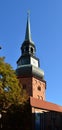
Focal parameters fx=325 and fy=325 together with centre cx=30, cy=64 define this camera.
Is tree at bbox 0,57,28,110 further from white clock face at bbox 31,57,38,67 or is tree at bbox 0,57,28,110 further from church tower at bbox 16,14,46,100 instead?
white clock face at bbox 31,57,38,67

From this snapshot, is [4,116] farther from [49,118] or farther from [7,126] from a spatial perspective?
[49,118]

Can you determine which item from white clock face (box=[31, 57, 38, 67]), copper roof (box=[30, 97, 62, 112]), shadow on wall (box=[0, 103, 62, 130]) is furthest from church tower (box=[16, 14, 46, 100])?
shadow on wall (box=[0, 103, 62, 130])

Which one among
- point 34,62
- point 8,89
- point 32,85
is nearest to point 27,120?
point 8,89

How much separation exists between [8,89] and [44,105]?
10.8 m

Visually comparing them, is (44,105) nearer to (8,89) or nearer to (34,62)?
(8,89)

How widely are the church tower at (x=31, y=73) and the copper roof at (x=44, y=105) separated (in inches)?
335

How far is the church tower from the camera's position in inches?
2163

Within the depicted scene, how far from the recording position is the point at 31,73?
181 ft

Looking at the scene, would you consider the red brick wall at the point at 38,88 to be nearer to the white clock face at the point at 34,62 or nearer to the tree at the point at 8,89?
the white clock face at the point at 34,62

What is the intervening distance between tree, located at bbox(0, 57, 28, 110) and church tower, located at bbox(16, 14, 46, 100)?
18941mm

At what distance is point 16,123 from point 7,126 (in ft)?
3.44

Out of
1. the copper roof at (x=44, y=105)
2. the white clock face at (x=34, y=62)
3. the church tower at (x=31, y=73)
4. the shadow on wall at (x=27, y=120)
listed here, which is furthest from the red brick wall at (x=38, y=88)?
the shadow on wall at (x=27, y=120)

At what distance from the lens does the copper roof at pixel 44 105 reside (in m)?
41.5

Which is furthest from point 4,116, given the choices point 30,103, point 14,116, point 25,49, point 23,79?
point 25,49
